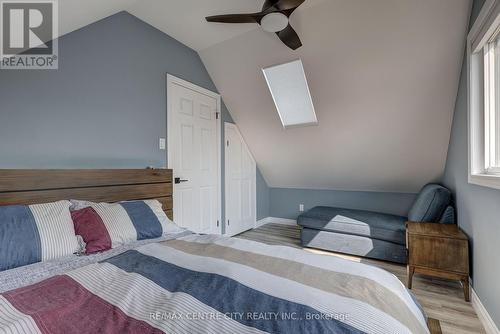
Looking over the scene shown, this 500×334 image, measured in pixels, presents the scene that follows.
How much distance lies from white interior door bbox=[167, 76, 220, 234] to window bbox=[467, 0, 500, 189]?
8.89 feet

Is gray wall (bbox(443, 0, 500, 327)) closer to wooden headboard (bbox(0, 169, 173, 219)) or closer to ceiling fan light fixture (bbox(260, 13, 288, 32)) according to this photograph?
ceiling fan light fixture (bbox(260, 13, 288, 32))

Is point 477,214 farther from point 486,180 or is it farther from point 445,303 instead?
point 445,303

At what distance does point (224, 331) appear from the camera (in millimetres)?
724

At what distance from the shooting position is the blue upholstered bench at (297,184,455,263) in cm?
254

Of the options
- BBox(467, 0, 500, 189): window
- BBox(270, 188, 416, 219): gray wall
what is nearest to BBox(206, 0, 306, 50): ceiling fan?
BBox(467, 0, 500, 189): window

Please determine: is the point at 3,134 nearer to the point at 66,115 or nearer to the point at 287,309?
the point at 66,115

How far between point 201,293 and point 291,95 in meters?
3.03

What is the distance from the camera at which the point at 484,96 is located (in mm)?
1795

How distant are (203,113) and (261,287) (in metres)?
2.61

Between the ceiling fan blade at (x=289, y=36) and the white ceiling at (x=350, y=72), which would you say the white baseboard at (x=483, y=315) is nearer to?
the white ceiling at (x=350, y=72)

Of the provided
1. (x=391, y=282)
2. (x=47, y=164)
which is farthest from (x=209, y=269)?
(x=47, y=164)

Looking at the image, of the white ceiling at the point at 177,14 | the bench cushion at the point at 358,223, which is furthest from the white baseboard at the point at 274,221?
the white ceiling at the point at 177,14

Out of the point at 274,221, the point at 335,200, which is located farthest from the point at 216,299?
the point at 274,221

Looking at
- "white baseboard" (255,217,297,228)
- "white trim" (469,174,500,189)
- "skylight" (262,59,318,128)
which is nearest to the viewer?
"white trim" (469,174,500,189)
